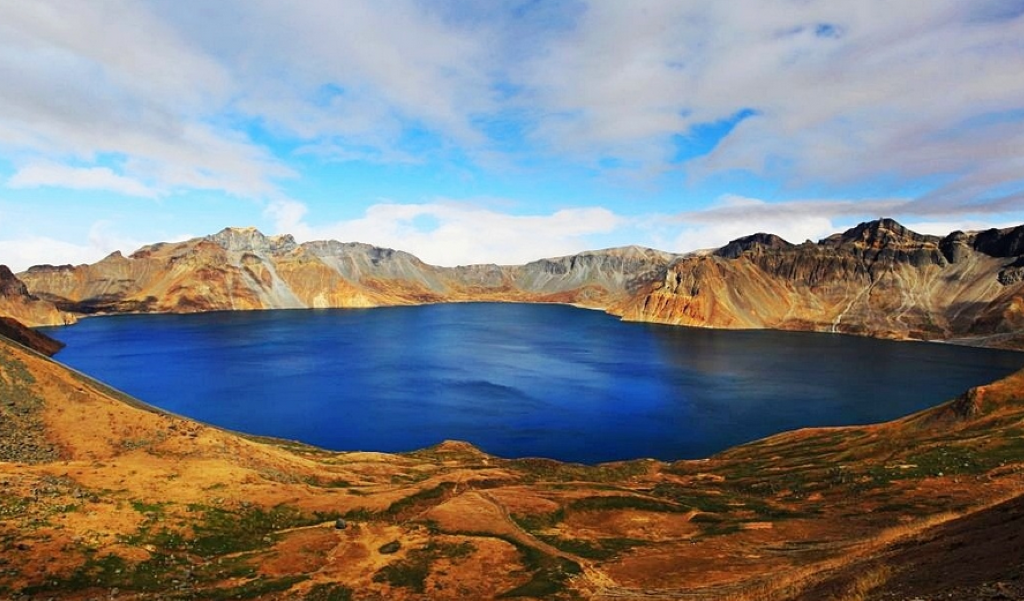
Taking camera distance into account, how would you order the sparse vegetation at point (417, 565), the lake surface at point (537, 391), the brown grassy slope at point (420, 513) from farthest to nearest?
1. the lake surface at point (537, 391)
2. the sparse vegetation at point (417, 565)
3. the brown grassy slope at point (420, 513)

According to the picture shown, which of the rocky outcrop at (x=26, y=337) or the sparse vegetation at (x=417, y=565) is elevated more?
the rocky outcrop at (x=26, y=337)

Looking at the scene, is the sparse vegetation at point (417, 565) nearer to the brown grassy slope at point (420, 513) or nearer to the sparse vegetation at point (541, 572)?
the brown grassy slope at point (420, 513)

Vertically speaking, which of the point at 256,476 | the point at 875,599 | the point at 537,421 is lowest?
the point at 537,421

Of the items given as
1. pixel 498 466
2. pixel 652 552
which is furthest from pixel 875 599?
pixel 498 466

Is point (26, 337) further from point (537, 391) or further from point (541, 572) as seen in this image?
point (541, 572)

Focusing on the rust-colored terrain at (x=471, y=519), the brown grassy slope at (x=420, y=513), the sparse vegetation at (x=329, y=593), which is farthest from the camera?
the brown grassy slope at (x=420, y=513)

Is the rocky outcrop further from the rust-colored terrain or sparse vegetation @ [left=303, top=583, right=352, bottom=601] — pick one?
sparse vegetation @ [left=303, top=583, right=352, bottom=601]

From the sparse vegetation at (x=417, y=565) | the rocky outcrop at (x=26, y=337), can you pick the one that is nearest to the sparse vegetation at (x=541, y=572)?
the sparse vegetation at (x=417, y=565)

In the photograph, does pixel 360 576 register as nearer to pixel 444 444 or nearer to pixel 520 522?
pixel 520 522
